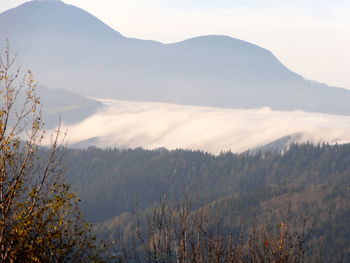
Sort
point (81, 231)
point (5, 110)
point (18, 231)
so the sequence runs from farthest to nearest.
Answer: point (81, 231) < point (5, 110) < point (18, 231)

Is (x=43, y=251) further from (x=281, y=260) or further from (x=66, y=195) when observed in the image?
(x=281, y=260)

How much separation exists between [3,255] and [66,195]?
436 cm

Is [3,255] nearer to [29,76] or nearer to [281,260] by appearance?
[29,76]

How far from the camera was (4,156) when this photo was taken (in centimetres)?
2572

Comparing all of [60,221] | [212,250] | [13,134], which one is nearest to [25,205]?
[60,221]

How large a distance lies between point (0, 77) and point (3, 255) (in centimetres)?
789

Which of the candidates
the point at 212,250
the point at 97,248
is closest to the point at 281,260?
the point at 212,250

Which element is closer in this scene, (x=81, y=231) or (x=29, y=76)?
(x=29, y=76)

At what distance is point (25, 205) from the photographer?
27766 millimetres

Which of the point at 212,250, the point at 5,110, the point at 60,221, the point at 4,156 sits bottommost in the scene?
the point at 212,250

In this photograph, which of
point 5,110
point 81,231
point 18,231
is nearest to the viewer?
point 18,231

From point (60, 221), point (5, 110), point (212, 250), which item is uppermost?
point (5, 110)

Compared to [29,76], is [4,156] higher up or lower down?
lower down

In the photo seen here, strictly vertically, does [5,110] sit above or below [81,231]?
above
